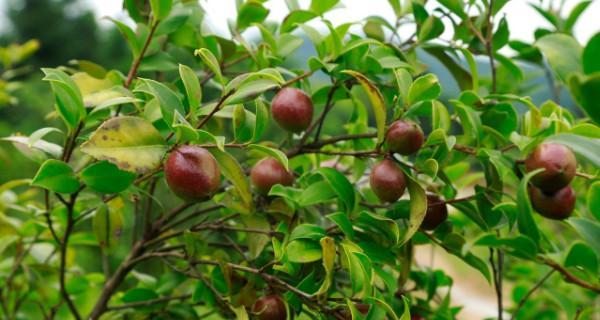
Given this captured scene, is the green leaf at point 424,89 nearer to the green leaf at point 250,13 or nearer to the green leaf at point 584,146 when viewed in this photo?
the green leaf at point 584,146

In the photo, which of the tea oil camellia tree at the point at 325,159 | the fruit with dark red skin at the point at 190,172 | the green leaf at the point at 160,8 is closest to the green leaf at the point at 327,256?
the tea oil camellia tree at the point at 325,159

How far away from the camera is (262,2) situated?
2.99 ft

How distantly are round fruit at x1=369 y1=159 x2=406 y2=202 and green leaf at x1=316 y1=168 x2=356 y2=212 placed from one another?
40 mm

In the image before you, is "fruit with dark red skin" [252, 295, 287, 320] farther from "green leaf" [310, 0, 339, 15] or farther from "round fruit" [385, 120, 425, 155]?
"green leaf" [310, 0, 339, 15]

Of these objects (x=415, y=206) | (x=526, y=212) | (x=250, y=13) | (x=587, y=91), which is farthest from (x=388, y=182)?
(x=250, y=13)

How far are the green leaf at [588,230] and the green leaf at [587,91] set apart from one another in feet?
0.41

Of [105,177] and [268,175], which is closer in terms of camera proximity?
[105,177]

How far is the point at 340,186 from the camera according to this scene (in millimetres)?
665

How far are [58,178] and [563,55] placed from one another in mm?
460

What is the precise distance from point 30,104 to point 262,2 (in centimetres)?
547

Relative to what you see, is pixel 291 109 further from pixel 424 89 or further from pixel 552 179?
pixel 552 179

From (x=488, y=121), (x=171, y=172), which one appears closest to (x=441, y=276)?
(x=488, y=121)

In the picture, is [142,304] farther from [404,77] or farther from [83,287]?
[404,77]

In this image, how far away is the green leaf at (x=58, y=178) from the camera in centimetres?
60
